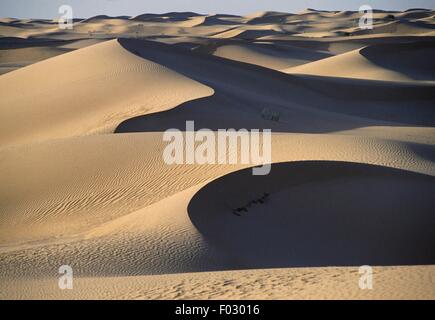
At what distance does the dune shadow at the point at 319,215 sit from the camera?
7453 mm

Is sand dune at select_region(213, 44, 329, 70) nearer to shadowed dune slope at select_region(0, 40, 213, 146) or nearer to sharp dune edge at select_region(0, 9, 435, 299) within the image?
shadowed dune slope at select_region(0, 40, 213, 146)

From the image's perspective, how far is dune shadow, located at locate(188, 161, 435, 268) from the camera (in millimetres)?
7453

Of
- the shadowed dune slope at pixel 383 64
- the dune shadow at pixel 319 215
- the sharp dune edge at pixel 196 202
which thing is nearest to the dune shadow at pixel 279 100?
the sharp dune edge at pixel 196 202

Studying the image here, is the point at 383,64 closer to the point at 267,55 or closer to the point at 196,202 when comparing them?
the point at 267,55

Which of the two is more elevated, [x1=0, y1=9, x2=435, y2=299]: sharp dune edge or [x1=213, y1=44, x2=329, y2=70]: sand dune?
[x1=0, y1=9, x2=435, y2=299]: sharp dune edge

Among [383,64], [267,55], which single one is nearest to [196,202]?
[383,64]

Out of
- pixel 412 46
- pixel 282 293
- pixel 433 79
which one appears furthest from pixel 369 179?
pixel 412 46

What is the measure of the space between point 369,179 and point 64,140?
6.00 meters

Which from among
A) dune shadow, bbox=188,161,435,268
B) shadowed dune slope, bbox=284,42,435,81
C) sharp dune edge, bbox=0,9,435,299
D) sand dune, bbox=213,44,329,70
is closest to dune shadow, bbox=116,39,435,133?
sharp dune edge, bbox=0,9,435,299

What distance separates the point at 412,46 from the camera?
36.7m

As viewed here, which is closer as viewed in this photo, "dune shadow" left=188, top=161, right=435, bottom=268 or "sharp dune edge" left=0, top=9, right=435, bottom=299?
"sharp dune edge" left=0, top=9, right=435, bottom=299

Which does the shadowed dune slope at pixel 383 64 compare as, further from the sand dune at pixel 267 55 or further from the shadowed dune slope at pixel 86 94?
the shadowed dune slope at pixel 86 94

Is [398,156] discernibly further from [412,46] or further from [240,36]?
[240,36]
